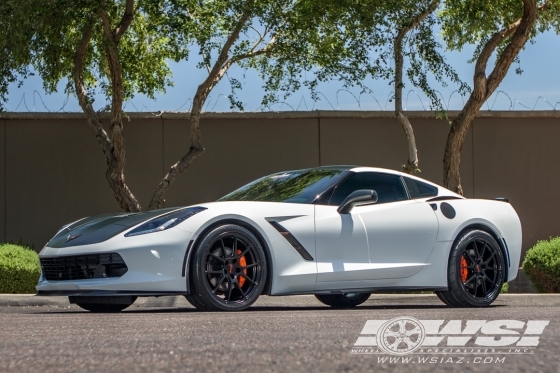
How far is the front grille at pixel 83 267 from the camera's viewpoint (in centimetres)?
716

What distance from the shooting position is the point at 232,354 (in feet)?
13.4

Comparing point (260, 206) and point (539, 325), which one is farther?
point (260, 206)

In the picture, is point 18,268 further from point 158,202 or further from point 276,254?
point 276,254

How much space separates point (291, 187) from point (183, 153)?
25.3 ft

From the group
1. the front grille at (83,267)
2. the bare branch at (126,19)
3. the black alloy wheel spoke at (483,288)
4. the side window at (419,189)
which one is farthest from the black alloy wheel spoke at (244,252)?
the bare branch at (126,19)

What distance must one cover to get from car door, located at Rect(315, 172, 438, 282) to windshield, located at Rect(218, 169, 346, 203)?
0.56 feet

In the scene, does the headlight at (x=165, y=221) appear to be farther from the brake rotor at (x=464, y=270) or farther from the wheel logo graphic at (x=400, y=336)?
the brake rotor at (x=464, y=270)

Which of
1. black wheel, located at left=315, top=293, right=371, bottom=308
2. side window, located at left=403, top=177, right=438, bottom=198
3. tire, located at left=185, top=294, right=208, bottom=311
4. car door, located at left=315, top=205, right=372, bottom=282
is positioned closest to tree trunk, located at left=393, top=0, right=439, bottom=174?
black wheel, located at left=315, top=293, right=371, bottom=308

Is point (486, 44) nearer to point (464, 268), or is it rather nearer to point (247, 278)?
point (464, 268)

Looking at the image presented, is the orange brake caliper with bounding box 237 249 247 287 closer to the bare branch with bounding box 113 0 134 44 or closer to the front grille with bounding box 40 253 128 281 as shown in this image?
the front grille with bounding box 40 253 128 281

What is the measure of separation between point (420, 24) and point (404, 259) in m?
6.96

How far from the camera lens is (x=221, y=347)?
4324mm

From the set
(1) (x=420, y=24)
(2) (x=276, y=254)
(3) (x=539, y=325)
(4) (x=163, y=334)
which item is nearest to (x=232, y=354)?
(4) (x=163, y=334)

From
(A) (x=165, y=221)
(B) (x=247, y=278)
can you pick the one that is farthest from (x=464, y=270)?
(A) (x=165, y=221)
